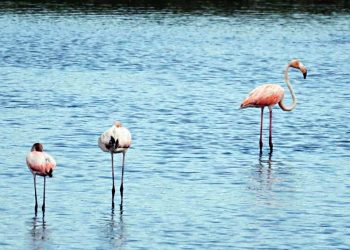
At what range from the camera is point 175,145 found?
23.8 meters

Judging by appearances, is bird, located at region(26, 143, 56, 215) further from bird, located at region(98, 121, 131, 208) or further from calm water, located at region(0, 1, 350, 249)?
bird, located at region(98, 121, 131, 208)

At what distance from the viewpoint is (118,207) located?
17641mm

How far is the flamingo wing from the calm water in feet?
3.02

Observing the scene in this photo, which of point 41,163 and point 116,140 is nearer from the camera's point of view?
point 41,163

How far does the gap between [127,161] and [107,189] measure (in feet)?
9.03

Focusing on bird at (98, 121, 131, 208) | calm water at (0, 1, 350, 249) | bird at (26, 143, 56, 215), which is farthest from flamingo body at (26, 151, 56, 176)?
bird at (98, 121, 131, 208)

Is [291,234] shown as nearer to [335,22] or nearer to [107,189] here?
[107,189]

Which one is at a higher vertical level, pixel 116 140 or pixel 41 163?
pixel 116 140

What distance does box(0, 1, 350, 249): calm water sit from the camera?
16.3 metres

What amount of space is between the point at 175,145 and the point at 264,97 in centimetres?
205

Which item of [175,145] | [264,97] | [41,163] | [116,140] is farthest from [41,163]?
[264,97]

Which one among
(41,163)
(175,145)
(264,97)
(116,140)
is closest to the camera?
(41,163)

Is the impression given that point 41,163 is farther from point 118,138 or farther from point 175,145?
point 175,145

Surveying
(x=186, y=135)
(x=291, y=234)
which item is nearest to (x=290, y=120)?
(x=186, y=135)
